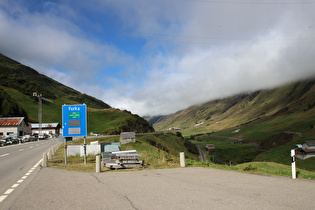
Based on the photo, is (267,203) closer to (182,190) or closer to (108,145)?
(182,190)

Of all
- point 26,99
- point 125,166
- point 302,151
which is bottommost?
point 302,151

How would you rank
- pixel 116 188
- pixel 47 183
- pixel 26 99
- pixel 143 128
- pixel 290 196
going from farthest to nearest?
pixel 26 99, pixel 143 128, pixel 47 183, pixel 116 188, pixel 290 196

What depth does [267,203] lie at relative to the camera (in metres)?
6.67

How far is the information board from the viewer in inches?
806

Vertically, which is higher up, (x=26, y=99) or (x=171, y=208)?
(x=26, y=99)

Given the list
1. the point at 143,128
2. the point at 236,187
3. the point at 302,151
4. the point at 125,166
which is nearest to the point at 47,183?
the point at 125,166

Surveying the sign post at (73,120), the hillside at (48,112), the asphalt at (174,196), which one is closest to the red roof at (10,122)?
the hillside at (48,112)

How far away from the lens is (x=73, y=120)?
67.8 feet

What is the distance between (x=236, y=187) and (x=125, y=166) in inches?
382

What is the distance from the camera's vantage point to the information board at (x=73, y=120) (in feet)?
67.2

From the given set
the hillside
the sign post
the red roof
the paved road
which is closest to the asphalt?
the paved road

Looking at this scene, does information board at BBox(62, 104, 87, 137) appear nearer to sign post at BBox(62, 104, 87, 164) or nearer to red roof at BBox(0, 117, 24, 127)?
sign post at BBox(62, 104, 87, 164)

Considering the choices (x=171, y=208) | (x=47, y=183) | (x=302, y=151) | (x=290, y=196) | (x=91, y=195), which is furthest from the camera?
(x=302, y=151)

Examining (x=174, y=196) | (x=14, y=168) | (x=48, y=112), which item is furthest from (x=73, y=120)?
(x=48, y=112)
